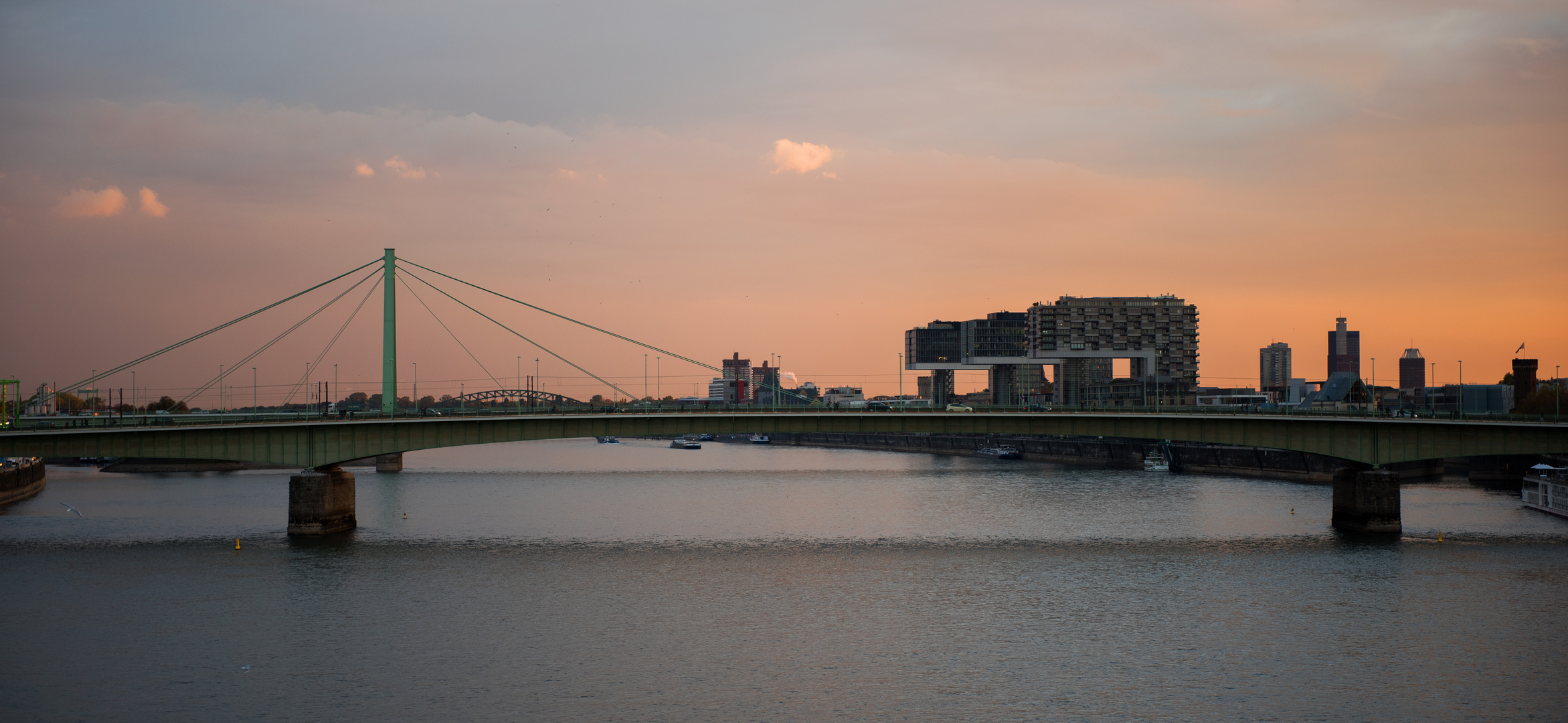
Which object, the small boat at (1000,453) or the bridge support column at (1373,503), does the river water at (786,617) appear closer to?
the bridge support column at (1373,503)

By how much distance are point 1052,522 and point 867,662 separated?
4564 cm

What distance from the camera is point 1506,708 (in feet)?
113

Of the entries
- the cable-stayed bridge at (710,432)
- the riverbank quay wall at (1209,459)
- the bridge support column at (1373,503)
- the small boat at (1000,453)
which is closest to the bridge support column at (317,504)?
the cable-stayed bridge at (710,432)

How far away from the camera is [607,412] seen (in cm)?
7781

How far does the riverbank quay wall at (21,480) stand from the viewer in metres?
104

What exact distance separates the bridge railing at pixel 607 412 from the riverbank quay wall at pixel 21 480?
106ft

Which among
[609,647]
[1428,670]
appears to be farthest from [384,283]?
[1428,670]

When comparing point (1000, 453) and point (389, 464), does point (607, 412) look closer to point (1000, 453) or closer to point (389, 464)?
point (389, 464)

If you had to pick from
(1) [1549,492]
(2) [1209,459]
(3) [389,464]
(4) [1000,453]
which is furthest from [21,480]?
(1) [1549,492]

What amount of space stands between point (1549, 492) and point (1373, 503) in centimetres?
2640

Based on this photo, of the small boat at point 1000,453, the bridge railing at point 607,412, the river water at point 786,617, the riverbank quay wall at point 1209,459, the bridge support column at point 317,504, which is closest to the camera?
the river water at point 786,617

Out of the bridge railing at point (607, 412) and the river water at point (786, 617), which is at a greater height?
the bridge railing at point (607, 412)

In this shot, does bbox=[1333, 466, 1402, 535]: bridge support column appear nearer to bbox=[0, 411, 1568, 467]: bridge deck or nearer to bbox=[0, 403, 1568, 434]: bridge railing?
bbox=[0, 411, 1568, 467]: bridge deck

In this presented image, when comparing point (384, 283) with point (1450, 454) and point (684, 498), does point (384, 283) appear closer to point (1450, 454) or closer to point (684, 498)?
point (684, 498)
